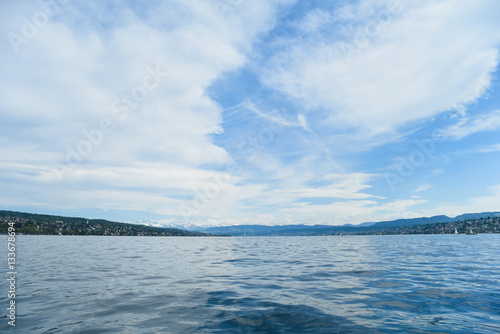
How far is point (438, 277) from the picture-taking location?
21.7 meters

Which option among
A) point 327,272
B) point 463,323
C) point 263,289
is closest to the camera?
point 463,323

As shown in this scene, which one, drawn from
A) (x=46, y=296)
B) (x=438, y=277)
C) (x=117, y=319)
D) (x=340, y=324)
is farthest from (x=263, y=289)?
(x=438, y=277)

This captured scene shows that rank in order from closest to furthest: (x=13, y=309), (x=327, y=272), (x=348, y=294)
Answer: (x=13, y=309) → (x=348, y=294) → (x=327, y=272)

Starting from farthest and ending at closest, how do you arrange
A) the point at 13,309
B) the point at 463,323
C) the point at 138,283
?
the point at 138,283 → the point at 13,309 → the point at 463,323

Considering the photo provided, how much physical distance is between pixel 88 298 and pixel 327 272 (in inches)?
771

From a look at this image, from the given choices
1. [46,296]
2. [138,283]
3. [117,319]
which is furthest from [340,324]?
[46,296]

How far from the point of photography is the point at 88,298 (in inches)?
607

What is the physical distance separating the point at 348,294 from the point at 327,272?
8643 millimetres

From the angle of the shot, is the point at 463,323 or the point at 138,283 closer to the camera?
the point at 463,323

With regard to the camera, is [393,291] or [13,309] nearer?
[13,309]

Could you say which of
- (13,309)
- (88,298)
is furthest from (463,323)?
(13,309)

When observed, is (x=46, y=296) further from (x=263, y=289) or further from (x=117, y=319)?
(x=263, y=289)

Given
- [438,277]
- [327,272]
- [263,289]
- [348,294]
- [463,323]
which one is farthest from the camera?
[327,272]

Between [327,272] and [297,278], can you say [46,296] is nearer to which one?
[297,278]
